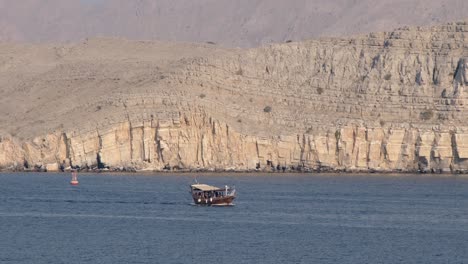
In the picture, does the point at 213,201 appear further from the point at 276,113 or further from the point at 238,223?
the point at 276,113

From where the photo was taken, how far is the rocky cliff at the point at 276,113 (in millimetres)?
126562

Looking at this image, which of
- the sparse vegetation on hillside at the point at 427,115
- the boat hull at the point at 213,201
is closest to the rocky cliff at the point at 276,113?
the sparse vegetation on hillside at the point at 427,115

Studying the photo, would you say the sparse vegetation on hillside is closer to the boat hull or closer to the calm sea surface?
the calm sea surface

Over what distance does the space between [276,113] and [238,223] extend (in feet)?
190

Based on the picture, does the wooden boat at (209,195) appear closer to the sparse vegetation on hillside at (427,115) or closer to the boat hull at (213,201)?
the boat hull at (213,201)

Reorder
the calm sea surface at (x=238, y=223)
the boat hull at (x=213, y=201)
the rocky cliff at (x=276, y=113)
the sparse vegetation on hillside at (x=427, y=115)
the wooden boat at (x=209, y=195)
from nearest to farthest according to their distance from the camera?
1. the calm sea surface at (x=238, y=223)
2. the boat hull at (x=213, y=201)
3. the wooden boat at (x=209, y=195)
4. the rocky cliff at (x=276, y=113)
5. the sparse vegetation on hillside at (x=427, y=115)

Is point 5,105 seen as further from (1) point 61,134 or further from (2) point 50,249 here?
(2) point 50,249

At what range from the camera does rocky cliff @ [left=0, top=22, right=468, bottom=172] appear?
126562 mm

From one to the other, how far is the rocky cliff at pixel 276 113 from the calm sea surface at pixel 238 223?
13544 mm

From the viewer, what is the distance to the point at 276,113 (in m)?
134

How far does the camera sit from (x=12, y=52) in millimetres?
186250

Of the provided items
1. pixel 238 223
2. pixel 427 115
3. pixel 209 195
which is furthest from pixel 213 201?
pixel 427 115

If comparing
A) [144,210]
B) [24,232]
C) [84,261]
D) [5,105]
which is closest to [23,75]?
[5,105]

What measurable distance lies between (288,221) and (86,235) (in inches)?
541
